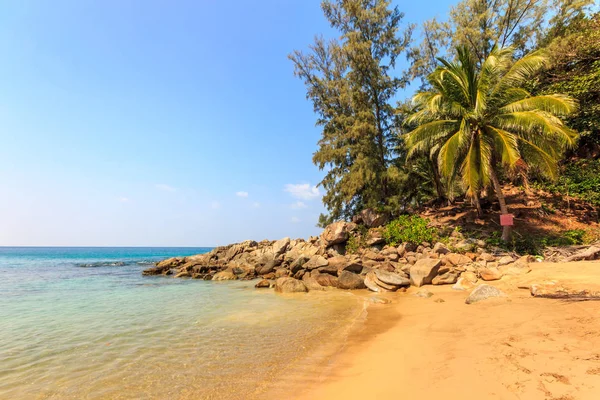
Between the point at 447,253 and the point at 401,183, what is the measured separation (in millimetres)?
6969

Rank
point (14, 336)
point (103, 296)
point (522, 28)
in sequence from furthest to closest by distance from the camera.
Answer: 1. point (522, 28)
2. point (103, 296)
3. point (14, 336)

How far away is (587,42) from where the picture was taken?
18.3m

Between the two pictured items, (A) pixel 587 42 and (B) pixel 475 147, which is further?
(A) pixel 587 42

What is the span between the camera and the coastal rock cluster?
39.3 feet

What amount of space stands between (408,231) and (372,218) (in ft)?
10.3

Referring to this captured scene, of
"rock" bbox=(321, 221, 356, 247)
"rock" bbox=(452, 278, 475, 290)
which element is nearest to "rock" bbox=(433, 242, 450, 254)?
"rock" bbox=(452, 278, 475, 290)

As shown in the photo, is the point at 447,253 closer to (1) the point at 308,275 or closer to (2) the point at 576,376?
(1) the point at 308,275

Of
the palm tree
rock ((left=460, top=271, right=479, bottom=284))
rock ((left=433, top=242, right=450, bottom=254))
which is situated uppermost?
the palm tree

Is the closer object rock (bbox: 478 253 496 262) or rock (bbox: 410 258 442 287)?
rock (bbox: 410 258 442 287)

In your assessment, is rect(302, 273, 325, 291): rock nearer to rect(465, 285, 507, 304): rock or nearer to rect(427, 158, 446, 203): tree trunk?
rect(465, 285, 507, 304): rock

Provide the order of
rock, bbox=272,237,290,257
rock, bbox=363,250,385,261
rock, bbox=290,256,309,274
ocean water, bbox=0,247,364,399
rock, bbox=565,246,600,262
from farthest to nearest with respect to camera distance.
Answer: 1. rock, bbox=272,237,290,257
2. rock, bbox=290,256,309,274
3. rock, bbox=363,250,385,261
4. rock, bbox=565,246,600,262
5. ocean water, bbox=0,247,364,399

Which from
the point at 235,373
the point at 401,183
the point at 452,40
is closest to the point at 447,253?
the point at 401,183

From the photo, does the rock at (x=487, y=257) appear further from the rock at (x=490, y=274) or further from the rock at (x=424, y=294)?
the rock at (x=424, y=294)

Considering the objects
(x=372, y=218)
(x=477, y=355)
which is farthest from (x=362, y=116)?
(x=477, y=355)
